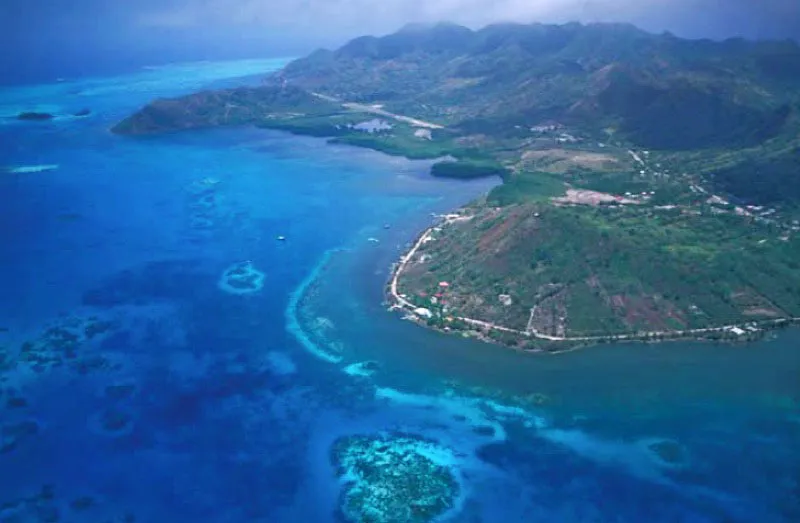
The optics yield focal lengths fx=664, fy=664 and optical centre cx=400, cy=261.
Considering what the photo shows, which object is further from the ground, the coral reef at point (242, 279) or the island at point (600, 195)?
the island at point (600, 195)

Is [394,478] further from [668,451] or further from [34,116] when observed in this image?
[34,116]

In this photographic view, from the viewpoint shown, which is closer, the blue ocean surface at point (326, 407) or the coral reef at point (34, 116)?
the blue ocean surface at point (326, 407)

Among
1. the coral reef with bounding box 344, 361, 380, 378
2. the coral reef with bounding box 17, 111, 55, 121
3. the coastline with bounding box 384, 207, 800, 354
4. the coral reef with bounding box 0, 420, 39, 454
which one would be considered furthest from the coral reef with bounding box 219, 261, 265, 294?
the coral reef with bounding box 17, 111, 55, 121

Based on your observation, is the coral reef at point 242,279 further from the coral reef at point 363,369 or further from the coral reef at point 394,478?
the coral reef at point 394,478

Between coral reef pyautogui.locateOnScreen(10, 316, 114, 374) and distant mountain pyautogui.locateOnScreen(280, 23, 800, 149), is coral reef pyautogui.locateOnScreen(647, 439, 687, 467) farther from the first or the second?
distant mountain pyautogui.locateOnScreen(280, 23, 800, 149)

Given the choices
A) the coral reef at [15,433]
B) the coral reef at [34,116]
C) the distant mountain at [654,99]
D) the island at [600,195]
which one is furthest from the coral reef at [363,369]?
the coral reef at [34,116]

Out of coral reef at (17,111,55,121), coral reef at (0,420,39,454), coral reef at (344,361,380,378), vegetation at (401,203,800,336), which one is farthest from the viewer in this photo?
coral reef at (17,111,55,121)
